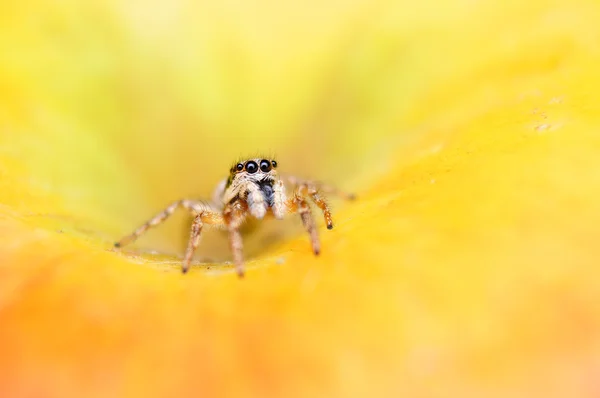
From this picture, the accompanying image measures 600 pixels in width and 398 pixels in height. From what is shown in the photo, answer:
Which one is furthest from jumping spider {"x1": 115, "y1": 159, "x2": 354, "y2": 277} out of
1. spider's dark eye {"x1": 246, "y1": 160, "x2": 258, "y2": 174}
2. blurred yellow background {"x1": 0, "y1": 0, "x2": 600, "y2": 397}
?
blurred yellow background {"x1": 0, "y1": 0, "x2": 600, "y2": 397}

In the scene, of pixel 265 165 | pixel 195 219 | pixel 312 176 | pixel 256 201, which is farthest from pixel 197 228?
pixel 312 176

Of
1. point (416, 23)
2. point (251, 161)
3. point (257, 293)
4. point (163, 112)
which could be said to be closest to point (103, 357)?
point (257, 293)

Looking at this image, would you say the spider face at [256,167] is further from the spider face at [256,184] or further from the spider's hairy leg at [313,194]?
the spider's hairy leg at [313,194]

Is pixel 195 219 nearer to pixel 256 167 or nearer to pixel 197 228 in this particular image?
pixel 197 228

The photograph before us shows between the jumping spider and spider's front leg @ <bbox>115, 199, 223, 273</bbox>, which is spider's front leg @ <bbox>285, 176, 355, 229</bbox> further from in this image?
→ spider's front leg @ <bbox>115, 199, 223, 273</bbox>

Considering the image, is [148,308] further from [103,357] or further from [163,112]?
[163,112]

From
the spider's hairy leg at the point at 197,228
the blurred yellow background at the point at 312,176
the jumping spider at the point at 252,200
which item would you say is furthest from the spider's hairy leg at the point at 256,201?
the blurred yellow background at the point at 312,176
